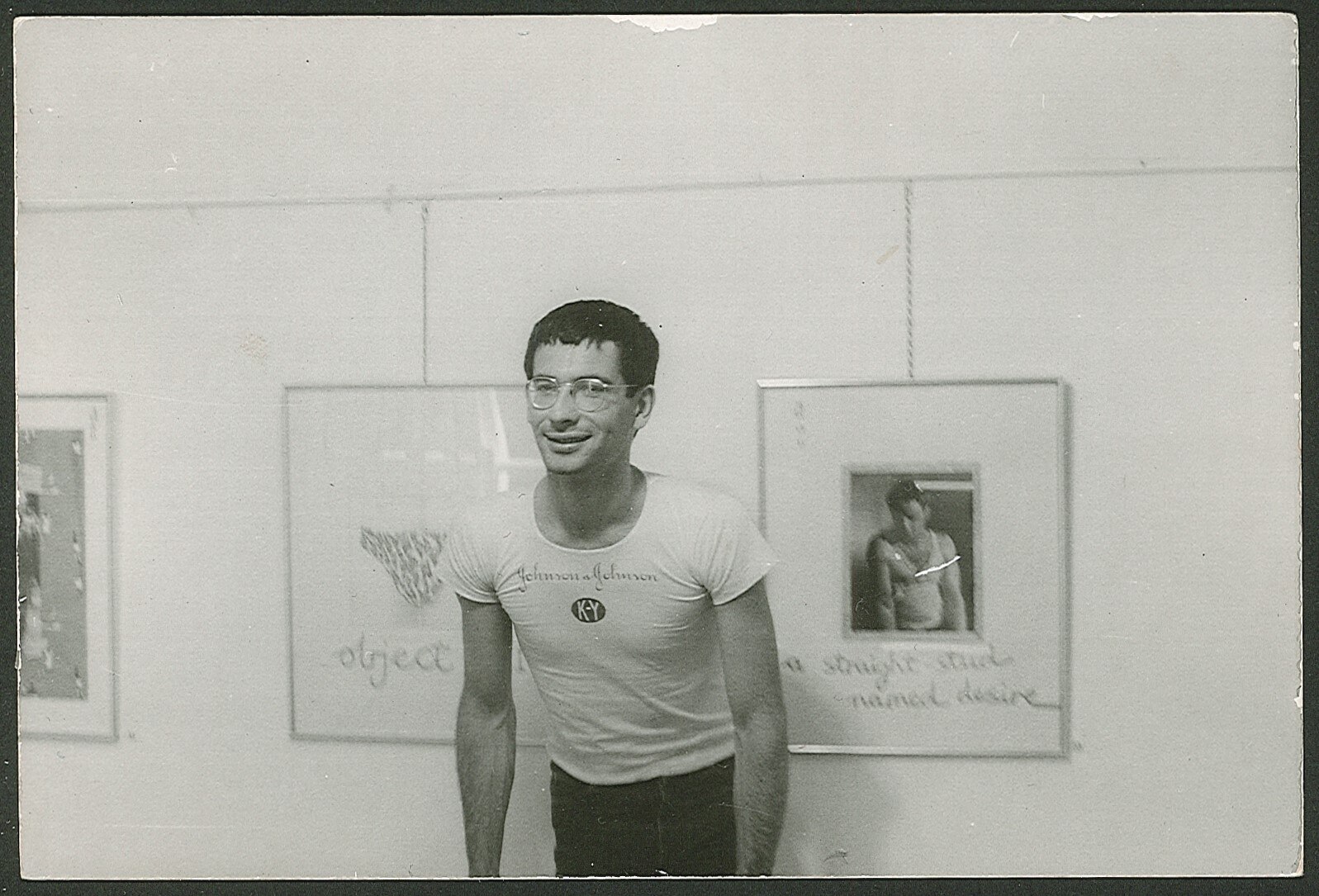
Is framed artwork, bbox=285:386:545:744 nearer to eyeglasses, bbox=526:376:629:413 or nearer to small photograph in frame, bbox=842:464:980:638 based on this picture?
eyeglasses, bbox=526:376:629:413

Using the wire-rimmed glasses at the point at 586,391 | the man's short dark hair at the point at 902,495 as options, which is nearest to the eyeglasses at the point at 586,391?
the wire-rimmed glasses at the point at 586,391

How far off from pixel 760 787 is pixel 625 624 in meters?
0.25

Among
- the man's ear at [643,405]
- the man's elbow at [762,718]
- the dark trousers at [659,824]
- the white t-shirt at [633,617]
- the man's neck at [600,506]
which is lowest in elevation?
the dark trousers at [659,824]

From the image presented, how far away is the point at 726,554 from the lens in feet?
4.09

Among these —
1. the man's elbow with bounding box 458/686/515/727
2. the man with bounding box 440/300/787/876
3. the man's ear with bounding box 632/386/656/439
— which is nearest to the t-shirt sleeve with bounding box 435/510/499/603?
the man with bounding box 440/300/787/876

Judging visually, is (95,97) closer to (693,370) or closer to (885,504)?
(693,370)

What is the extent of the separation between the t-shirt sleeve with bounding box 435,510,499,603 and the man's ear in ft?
0.70

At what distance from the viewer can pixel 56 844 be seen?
1.30m

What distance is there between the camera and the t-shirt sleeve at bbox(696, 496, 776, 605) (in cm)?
124

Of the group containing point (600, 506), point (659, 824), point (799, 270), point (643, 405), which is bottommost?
point (659, 824)

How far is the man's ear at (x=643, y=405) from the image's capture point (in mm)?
1242

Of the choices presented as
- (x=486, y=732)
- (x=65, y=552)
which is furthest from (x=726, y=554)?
(x=65, y=552)

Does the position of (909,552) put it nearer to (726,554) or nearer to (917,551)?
(917,551)

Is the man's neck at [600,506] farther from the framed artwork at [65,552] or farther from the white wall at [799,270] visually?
the framed artwork at [65,552]
